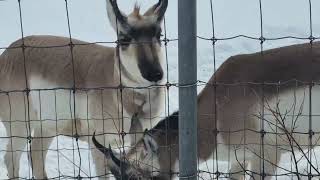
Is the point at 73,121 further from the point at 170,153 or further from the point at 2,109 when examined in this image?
the point at 170,153

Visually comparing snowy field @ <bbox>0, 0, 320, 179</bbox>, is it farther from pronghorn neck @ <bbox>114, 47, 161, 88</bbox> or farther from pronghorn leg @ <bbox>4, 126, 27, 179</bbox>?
pronghorn neck @ <bbox>114, 47, 161, 88</bbox>

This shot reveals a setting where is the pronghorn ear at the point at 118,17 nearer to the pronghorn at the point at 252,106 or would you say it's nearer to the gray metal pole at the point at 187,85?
the pronghorn at the point at 252,106

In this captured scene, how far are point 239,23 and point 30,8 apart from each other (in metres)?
5.00

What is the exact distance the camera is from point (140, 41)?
5668mm

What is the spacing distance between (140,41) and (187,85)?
7.09 feet

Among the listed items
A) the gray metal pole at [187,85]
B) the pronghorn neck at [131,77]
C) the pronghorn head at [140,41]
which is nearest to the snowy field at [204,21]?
the pronghorn neck at [131,77]

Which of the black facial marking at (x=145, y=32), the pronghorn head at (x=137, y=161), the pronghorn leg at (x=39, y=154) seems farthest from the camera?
the pronghorn leg at (x=39, y=154)

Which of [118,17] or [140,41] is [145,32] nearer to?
[140,41]

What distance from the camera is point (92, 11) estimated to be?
14.6 metres

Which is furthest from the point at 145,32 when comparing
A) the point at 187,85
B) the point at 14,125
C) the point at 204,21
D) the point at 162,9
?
the point at 204,21

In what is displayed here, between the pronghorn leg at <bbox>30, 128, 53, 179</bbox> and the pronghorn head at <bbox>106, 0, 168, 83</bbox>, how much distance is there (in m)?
1.42

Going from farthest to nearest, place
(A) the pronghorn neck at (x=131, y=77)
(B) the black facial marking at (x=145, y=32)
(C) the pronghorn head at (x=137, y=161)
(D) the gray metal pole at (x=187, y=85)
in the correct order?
1. (A) the pronghorn neck at (x=131, y=77)
2. (B) the black facial marking at (x=145, y=32)
3. (C) the pronghorn head at (x=137, y=161)
4. (D) the gray metal pole at (x=187, y=85)

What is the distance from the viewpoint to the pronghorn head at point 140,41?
220 inches

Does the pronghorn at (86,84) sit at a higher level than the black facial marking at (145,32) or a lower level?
lower
